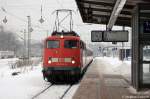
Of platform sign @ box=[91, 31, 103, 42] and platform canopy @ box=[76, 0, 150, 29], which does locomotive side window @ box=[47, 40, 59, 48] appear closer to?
platform canopy @ box=[76, 0, 150, 29]

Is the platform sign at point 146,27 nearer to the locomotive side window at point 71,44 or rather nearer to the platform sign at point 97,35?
the locomotive side window at point 71,44

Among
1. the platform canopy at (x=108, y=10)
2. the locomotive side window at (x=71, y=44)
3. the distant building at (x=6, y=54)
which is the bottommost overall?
the distant building at (x=6, y=54)

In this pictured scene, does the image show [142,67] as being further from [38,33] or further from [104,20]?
[38,33]

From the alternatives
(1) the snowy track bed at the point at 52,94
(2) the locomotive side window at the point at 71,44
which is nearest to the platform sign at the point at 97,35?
(2) the locomotive side window at the point at 71,44

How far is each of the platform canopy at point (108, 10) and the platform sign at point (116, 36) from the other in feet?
1.86

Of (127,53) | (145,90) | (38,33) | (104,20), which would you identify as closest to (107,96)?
(145,90)

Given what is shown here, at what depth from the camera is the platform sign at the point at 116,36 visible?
22109 mm

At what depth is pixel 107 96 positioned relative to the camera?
48.1 ft

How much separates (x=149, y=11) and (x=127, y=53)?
4754 centimetres

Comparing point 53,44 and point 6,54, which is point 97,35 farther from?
point 6,54

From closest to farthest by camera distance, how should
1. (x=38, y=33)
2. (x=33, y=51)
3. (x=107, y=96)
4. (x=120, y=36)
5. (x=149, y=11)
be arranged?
(x=107, y=96), (x=149, y=11), (x=120, y=36), (x=38, y=33), (x=33, y=51)

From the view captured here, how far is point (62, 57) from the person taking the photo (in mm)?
21031

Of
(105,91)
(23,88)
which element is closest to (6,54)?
(23,88)

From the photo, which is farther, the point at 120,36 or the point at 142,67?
the point at 120,36
